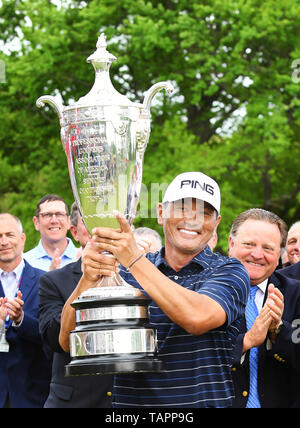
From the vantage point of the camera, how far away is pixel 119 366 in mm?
3654

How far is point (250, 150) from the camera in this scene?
1992cm

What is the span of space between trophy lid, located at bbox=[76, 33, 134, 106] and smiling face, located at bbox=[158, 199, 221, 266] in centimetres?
57

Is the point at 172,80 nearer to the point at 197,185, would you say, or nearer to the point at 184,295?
the point at 197,185

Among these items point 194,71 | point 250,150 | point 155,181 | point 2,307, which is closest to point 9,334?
point 2,307

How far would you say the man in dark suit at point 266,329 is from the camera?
15.1 ft

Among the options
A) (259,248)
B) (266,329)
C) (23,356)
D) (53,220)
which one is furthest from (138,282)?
(53,220)

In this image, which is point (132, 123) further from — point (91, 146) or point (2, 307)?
point (2, 307)

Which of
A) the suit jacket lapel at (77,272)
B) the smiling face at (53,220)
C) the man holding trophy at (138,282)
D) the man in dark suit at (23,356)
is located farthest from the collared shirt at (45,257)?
the man holding trophy at (138,282)

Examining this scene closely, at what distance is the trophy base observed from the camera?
3.65 meters

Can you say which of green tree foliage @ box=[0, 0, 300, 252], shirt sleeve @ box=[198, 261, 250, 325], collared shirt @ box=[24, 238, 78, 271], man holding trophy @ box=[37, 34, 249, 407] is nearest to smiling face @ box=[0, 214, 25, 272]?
collared shirt @ box=[24, 238, 78, 271]

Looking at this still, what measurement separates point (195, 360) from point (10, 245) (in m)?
3.61

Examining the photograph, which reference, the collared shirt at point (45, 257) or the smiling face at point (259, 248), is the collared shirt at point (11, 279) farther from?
the smiling face at point (259, 248)

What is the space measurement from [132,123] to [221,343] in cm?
114

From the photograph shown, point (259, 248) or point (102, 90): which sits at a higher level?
point (102, 90)
